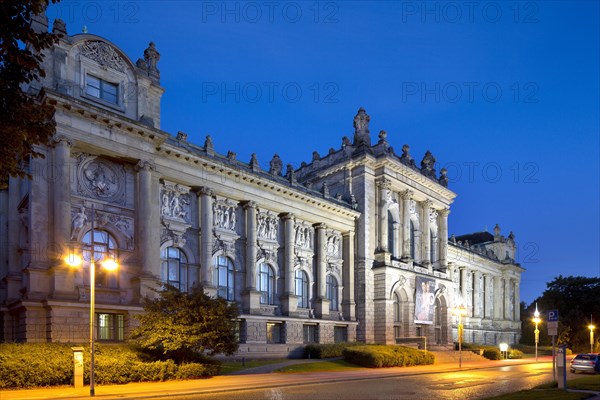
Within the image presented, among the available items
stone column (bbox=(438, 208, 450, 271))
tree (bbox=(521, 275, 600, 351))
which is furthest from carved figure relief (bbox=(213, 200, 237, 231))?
tree (bbox=(521, 275, 600, 351))

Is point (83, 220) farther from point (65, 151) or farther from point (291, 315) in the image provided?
point (291, 315)

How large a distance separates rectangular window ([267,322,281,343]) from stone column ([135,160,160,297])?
13.0 m

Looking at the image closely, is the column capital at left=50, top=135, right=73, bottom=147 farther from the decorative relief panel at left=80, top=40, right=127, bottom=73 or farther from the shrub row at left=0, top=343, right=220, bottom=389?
the shrub row at left=0, top=343, right=220, bottom=389

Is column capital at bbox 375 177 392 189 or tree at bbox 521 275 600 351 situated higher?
column capital at bbox 375 177 392 189

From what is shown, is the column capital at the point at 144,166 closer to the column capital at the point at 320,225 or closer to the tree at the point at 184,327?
the tree at the point at 184,327

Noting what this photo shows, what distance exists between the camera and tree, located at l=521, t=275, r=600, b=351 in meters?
78.6

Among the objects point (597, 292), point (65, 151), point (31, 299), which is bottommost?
point (597, 292)

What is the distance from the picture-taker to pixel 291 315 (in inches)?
1903

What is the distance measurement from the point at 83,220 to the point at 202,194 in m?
10.5

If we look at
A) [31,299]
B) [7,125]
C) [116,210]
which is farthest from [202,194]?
[7,125]

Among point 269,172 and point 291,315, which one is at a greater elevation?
point 269,172

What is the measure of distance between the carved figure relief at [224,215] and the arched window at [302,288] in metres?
9.46

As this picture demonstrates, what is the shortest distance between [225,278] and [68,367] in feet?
66.7

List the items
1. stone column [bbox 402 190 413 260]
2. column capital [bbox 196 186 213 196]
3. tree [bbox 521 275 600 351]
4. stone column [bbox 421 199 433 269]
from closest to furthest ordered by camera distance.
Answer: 1. column capital [bbox 196 186 213 196]
2. stone column [bbox 402 190 413 260]
3. stone column [bbox 421 199 433 269]
4. tree [bbox 521 275 600 351]
